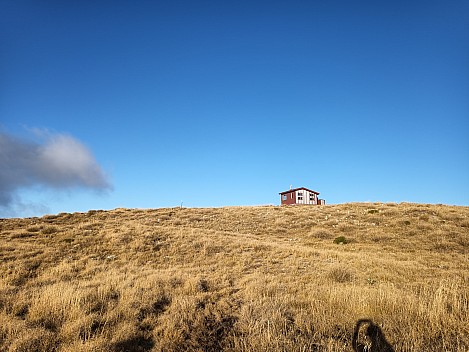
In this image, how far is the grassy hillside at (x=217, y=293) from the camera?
604 cm

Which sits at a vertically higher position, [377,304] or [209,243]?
[209,243]

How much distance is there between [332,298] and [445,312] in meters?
2.51

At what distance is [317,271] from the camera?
12.2m

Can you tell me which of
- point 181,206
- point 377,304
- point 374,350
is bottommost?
point 374,350

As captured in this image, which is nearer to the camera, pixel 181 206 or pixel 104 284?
pixel 104 284

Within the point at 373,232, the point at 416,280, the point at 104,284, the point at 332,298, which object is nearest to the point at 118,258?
the point at 104,284

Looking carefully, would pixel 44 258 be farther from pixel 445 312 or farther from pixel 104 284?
pixel 445 312

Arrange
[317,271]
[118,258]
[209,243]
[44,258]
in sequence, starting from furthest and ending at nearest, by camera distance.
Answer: [209,243], [118,258], [44,258], [317,271]

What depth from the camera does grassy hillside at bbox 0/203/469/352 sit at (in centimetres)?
604

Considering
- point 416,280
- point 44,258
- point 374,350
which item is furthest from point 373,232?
point 44,258

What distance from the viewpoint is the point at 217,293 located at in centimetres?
938

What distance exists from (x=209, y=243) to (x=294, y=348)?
12.9 m

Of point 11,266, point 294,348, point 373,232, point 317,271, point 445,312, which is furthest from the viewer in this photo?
point 373,232

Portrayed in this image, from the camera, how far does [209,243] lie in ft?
59.7
